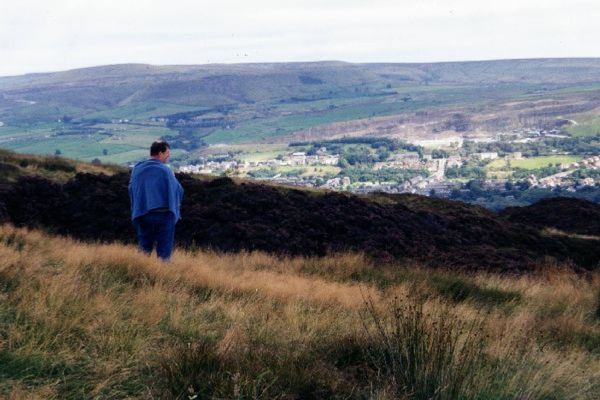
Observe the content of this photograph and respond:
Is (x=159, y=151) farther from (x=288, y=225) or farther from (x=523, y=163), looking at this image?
(x=523, y=163)

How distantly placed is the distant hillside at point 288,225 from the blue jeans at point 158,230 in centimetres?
301

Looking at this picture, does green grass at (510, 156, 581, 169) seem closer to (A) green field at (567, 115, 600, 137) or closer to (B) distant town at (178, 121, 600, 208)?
(B) distant town at (178, 121, 600, 208)

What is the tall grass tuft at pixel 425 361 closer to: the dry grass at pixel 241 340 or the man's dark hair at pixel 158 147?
the dry grass at pixel 241 340

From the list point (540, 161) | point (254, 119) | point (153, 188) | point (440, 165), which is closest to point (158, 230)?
point (153, 188)

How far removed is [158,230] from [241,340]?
4.42 meters

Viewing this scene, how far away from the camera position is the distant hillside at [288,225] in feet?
44.3

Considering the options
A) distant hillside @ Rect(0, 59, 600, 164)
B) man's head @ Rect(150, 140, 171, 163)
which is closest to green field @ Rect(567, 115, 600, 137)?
distant hillside @ Rect(0, 59, 600, 164)

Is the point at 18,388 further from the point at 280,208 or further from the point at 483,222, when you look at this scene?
the point at 483,222

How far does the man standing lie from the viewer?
8.77 meters

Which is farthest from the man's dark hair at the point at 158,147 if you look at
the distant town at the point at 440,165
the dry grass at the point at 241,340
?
the distant town at the point at 440,165

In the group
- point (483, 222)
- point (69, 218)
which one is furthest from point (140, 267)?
point (483, 222)

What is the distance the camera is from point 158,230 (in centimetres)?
906

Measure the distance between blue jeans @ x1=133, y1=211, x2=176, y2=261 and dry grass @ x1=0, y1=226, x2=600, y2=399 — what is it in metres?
0.79

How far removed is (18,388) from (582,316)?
641 cm
